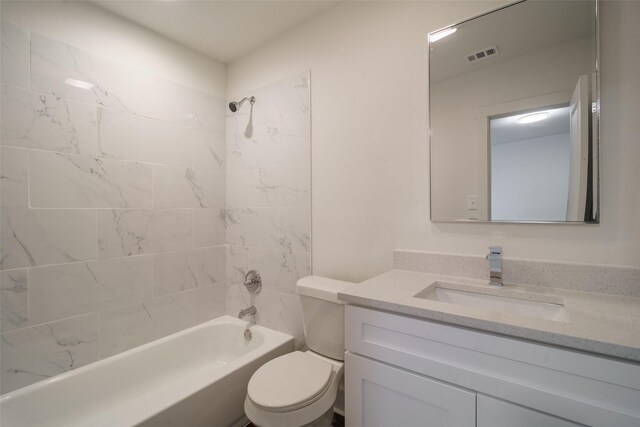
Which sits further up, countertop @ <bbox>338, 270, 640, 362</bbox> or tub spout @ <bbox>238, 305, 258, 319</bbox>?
countertop @ <bbox>338, 270, 640, 362</bbox>

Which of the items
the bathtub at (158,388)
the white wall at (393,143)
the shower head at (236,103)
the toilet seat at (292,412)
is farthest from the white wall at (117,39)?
the toilet seat at (292,412)

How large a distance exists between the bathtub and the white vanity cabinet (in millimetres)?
734

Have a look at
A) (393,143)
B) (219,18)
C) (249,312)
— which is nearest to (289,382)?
(249,312)

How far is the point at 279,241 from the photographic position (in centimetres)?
195

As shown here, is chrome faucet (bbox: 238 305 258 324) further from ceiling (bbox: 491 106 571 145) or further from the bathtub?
ceiling (bbox: 491 106 571 145)

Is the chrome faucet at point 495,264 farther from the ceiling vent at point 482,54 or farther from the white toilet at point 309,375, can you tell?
the ceiling vent at point 482,54

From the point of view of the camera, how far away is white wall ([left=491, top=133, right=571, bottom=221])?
42.8 inches

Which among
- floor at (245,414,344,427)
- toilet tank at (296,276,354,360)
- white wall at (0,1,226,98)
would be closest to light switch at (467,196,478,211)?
toilet tank at (296,276,354,360)

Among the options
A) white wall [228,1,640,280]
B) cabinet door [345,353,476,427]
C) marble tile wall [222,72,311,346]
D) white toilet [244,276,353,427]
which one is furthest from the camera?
marble tile wall [222,72,311,346]

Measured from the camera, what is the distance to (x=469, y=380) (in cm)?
81

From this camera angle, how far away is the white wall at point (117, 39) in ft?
4.60

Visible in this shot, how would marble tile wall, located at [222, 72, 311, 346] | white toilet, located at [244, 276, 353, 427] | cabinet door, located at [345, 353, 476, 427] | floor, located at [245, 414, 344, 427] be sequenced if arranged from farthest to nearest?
marble tile wall, located at [222, 72, 311, 346] < floor, located at [245, 414, 344, 427] < white toilet, located at [244, 276, 353, 427] < cabinet door, located at [345, 353, 476, 427]

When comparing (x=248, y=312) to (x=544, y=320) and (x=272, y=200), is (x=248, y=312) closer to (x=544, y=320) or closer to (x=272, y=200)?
(x=272, y=200)

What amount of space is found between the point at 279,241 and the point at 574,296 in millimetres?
1535
